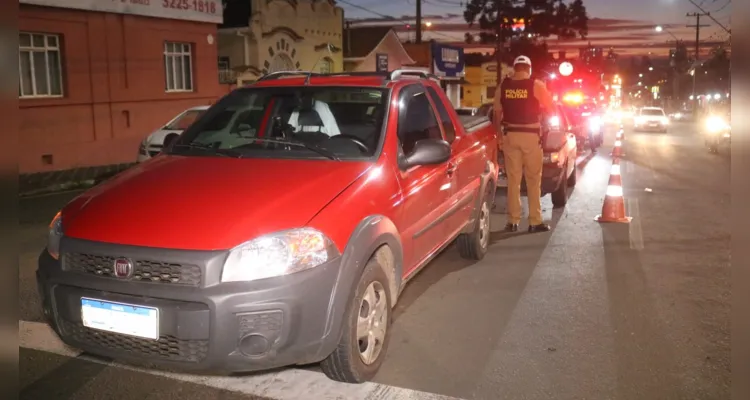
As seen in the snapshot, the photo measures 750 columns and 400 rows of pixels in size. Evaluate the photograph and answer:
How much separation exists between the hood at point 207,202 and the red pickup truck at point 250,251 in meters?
0.01

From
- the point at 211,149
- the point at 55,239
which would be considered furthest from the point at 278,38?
the point at 55,239

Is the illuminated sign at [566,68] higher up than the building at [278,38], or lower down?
lower down

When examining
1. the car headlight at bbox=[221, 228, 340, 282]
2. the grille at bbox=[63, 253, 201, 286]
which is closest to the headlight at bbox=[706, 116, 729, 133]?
the car headlight at bbox=[221, 228, 340, 282]

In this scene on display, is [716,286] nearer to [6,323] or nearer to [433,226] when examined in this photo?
[433,226]

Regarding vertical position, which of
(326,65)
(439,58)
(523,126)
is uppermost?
(439,58)

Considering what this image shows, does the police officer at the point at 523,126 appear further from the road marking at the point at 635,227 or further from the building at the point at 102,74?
the building at the point at 102,74

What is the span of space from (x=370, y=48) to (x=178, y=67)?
16763 millimetres

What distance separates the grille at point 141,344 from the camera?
3453 millimetres

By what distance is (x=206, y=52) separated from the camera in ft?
70.2

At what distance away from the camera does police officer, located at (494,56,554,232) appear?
319 inches

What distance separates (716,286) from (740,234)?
5.02m

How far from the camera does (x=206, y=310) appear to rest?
3.39 metres

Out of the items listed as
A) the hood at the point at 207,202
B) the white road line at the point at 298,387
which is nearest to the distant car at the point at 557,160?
the hood at the point at 207,202

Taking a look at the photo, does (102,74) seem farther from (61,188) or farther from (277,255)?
(277,255)
